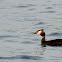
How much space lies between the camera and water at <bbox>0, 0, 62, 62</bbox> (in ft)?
64.4

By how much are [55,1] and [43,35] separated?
1538 cm

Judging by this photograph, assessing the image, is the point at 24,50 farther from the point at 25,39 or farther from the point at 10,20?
the point at 10,20

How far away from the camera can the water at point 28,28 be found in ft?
64.4

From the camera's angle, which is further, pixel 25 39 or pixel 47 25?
pixel 47 25

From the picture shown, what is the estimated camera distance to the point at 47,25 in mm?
27234

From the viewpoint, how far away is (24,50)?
67.7ft

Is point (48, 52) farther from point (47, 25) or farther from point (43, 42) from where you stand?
point (47, 25)

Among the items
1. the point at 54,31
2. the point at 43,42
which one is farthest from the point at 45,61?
the point at 54,31

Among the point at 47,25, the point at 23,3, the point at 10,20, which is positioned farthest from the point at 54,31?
the point at 23,3

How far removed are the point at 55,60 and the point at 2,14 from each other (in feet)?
42.9

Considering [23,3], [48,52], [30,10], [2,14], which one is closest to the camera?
[48,52]

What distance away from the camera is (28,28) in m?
26.2

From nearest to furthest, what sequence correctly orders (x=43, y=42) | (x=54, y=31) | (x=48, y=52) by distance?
(x=48, y=52) < (x=43, y=42) < (x=54, y=31)

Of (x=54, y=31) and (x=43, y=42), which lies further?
(x=54, y=31)
